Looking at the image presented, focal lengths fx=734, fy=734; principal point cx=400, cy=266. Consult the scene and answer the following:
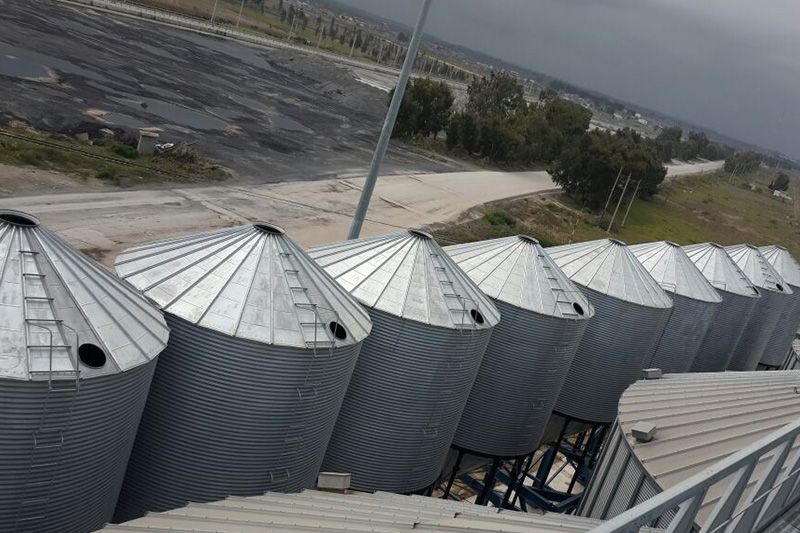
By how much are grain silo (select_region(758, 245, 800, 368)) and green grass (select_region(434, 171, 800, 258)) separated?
62.9ft

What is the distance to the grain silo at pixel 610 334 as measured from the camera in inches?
893

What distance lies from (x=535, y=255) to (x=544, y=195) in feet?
191

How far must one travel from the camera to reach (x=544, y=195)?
7706 centimetres

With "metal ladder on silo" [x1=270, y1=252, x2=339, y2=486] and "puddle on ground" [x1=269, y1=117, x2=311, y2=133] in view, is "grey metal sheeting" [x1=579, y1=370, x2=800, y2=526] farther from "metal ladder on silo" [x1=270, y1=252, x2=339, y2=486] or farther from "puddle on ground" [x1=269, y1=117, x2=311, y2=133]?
"puddle on ground" [x1=269, y1=117, x2=311, y2=133]

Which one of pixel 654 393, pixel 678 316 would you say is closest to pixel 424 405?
pixel 654 393

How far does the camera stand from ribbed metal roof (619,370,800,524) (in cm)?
1364

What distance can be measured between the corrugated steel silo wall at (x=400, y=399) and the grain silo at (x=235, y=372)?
1.61m

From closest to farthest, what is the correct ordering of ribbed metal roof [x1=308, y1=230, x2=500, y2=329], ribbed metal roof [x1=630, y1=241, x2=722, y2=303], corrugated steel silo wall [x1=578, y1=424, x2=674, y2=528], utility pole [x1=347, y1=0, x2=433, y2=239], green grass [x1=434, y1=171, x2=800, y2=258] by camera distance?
1. corrugated steel silo wall [x1=578, y1=424, x2=674, y2=528]
2. ribbed metal roof [x1=308, y1=230, x2=500, y2=329]
3. utility pole [x1=347, y1=0, x2=433, y2=239]
4. ribbed metal roof [x1=630, y1=241, x2=722, y2=303]
5. green grass [x1=434, y1=171, x2=800, y2=258]

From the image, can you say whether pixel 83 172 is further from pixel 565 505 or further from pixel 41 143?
pixel 565 505

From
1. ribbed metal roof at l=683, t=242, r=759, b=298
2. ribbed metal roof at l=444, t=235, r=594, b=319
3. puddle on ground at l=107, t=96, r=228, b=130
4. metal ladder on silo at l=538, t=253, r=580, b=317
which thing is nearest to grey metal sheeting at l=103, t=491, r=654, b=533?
ribbed metal roof at l=444, t=235, r=594, b=319

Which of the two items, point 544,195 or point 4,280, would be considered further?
point 544,195

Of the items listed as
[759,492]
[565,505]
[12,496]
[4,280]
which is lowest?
[565,505]

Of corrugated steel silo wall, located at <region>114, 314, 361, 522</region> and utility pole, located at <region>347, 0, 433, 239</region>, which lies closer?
corrugated steel silo wall, located at <region>114, 314, 361, 522</region>

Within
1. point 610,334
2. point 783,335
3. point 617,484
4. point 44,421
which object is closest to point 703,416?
point 617,484
